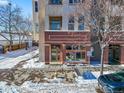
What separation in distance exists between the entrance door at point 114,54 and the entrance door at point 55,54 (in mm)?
5737

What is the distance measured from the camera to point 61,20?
1753 cm

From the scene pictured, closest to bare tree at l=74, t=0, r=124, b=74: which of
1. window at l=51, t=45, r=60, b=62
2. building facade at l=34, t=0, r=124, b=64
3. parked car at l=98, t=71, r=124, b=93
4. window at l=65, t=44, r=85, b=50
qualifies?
parked car at l=98, t=71, r=124, b=93

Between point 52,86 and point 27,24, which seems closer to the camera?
point 52,86

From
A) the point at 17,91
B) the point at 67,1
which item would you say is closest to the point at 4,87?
the point at 17,91

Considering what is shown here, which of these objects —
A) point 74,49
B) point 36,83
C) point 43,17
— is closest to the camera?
point 36,83

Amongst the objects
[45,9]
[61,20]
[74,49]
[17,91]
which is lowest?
[17,91]

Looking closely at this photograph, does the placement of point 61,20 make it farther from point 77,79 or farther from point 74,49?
point 77,79

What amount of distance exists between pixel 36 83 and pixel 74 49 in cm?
726

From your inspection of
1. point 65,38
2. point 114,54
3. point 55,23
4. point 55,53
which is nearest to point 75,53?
point 65,38

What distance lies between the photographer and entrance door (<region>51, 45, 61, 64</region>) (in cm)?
1727

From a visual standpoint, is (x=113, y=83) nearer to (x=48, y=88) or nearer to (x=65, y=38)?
(x=48, y=88)

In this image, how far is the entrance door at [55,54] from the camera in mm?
17270

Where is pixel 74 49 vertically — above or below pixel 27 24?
below

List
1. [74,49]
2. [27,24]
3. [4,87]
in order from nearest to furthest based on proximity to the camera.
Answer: [4,87], [74,49], [27,24]
